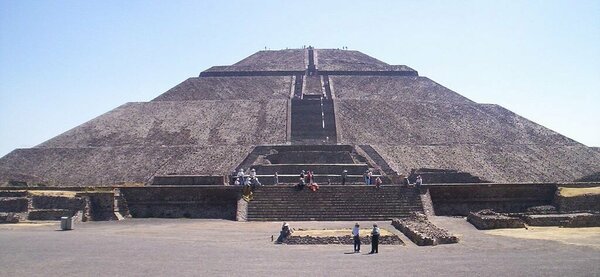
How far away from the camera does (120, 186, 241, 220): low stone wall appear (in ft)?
83.1

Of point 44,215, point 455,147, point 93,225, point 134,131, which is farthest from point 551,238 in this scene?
point 134,131

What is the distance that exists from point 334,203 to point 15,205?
42.0 feet

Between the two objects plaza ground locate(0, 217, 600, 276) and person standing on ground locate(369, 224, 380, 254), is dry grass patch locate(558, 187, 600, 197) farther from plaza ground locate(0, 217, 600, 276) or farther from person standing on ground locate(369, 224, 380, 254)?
person standing on ground locate(369, 224, 380, 254)

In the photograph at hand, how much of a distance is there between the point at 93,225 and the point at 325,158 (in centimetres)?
1585

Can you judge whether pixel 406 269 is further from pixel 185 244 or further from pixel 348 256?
pixel 185 244

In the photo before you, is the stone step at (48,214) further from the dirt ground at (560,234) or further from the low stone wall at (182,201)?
the dirt ground at (560,234)

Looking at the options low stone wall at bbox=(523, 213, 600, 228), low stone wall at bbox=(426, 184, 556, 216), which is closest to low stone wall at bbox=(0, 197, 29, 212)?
low stone wall at bbox=(426, 184, 556, 216)

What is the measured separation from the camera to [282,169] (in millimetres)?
31156

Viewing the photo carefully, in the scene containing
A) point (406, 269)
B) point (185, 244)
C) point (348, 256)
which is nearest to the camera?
point (406, 269)

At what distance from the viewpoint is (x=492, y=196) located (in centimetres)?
2539

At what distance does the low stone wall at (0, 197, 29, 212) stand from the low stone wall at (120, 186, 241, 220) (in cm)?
384

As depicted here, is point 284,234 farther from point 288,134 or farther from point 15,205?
point 288,134

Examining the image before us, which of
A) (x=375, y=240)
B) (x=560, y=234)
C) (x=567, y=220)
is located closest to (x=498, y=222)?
(x=560, y=234)

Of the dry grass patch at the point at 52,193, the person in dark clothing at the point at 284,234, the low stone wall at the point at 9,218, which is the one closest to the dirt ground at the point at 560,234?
the person in dark clothing at the point at 284,234
